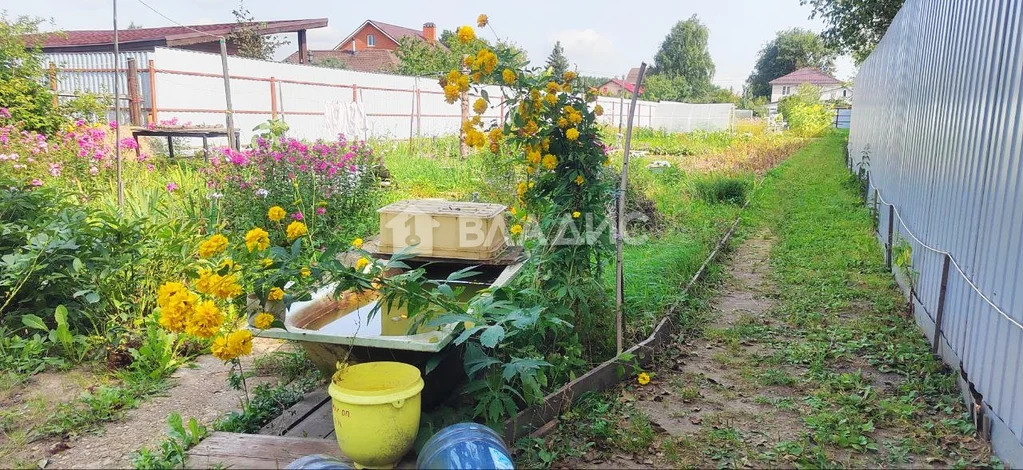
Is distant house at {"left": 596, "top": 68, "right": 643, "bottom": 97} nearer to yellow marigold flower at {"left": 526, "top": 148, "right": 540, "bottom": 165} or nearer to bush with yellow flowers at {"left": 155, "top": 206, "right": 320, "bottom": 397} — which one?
yellow marigold flower at {"left": 526, "top": 148, "right": 540, "bottom": 165}

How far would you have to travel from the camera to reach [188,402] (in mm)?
3717

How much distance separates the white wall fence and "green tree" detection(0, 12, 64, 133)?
93 centimetres

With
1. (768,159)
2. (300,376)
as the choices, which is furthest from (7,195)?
(768,159)

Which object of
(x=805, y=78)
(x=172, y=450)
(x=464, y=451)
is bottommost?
(x=172, y=450)

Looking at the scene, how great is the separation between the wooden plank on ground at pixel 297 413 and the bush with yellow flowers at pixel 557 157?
1418 millimetres

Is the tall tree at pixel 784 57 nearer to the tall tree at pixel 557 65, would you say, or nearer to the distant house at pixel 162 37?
the distant house at pixel 162 37

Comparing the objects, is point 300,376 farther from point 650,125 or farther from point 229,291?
point 650,125

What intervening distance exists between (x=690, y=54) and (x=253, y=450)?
209 ft

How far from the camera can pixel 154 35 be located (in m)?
16.6

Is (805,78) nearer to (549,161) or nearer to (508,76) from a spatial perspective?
(549,161)

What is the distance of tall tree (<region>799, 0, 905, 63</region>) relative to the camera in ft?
65.3

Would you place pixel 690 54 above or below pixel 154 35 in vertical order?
above

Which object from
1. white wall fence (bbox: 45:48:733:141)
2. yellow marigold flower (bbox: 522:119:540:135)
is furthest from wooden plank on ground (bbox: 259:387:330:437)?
white wall fence (bbox: 45:48:733:141)

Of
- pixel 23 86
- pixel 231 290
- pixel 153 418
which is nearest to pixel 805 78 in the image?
pixel 23 86
